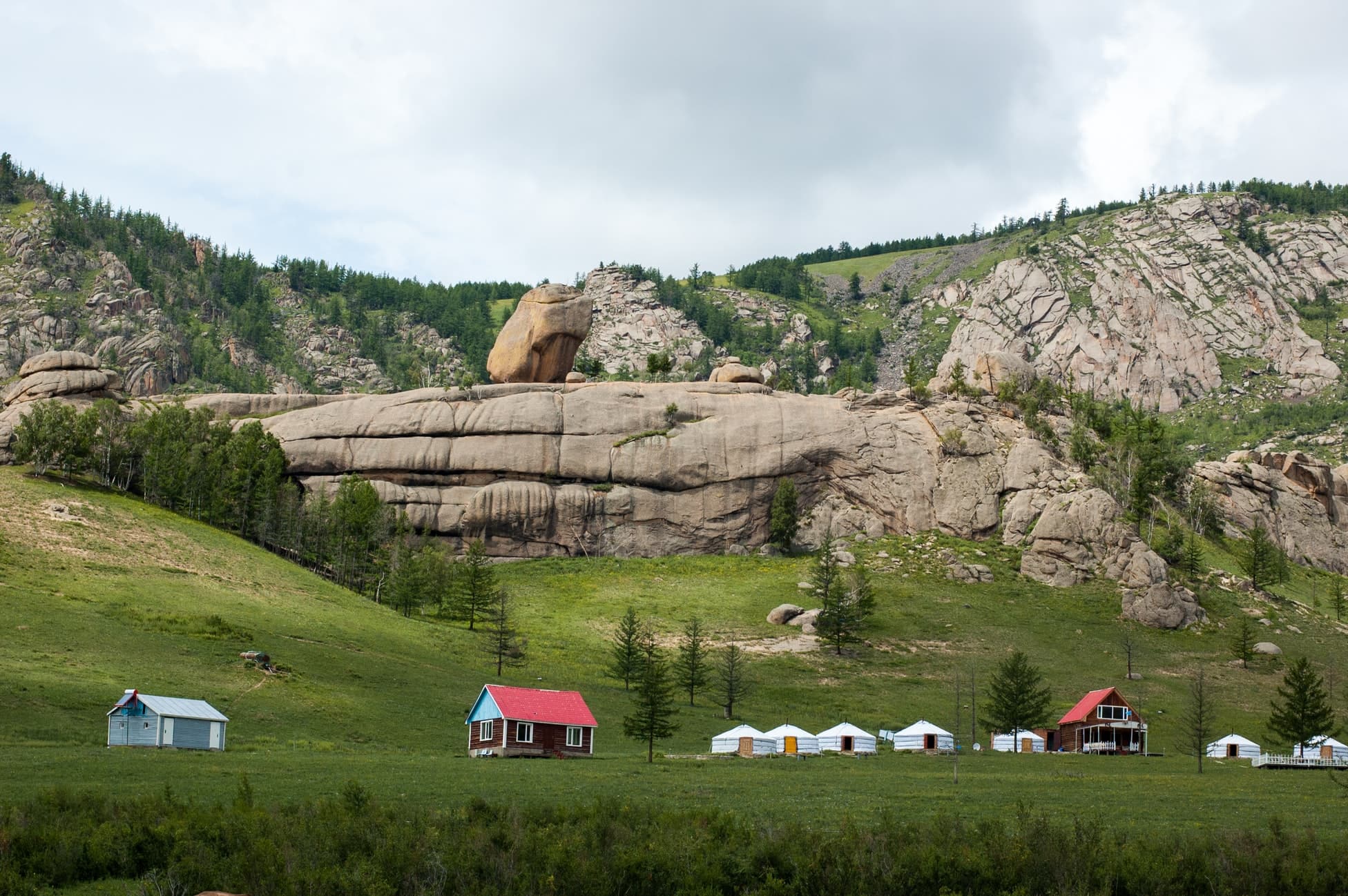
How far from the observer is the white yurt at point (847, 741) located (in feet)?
259

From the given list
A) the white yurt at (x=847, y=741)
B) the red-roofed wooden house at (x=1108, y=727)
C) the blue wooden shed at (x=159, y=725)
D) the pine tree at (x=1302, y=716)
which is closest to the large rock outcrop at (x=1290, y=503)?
the red-roofed wooden house at (x=1108, y=727)

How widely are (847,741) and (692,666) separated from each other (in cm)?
1821

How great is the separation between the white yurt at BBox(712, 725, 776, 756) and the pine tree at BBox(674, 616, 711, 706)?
15.7 metres

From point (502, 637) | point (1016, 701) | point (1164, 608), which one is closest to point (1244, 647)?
point (1164, 608)

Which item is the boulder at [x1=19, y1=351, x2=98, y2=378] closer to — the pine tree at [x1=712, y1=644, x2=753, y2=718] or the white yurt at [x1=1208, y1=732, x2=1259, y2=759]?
the pine tree at [x1=712, y1=644, x2=753, y2=718]

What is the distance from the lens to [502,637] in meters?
95.6

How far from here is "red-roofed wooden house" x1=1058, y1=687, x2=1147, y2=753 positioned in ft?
283

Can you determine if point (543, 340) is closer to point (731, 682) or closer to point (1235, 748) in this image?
point (731, 682)

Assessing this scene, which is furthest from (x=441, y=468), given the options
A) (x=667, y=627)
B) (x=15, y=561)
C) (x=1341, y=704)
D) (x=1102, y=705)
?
(x=1341, y=704)

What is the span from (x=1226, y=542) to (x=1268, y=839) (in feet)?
379

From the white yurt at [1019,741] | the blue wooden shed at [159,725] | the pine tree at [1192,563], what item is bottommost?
the white yurt at [1019,741]

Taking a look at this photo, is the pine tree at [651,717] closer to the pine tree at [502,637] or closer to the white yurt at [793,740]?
the white yurt at [793,740]

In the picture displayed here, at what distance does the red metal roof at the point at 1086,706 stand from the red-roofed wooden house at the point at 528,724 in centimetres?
3629

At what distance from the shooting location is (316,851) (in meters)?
34.3
